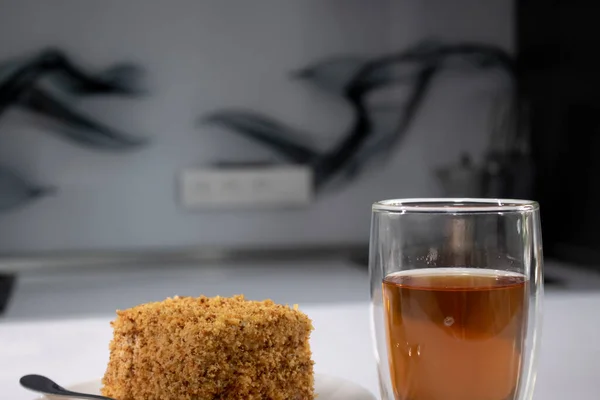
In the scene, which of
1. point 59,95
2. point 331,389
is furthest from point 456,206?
point 59,95

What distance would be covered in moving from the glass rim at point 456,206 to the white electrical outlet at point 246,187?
4.63ft

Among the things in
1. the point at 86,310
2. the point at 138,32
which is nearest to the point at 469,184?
the point at 138,32

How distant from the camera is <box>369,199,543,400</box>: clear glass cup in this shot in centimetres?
64

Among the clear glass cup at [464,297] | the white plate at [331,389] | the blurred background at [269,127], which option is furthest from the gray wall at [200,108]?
the clear glass cup at [464,297]

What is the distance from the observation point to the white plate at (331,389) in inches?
27.2

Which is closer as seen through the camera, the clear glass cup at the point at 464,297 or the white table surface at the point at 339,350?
the clear glass cup at the point at 464,297

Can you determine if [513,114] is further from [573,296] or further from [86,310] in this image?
[86,310]

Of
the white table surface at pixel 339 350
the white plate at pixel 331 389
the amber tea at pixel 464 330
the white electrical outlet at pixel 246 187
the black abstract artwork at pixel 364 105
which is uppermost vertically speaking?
the black abstract artwork at pixel 364 105

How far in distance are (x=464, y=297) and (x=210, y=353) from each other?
0.21 meters

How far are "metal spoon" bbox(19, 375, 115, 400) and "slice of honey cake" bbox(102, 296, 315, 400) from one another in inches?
2.1

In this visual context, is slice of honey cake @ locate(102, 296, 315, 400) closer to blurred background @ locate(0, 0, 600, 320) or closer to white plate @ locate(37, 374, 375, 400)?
white plate @ locate(37, 374, 375, 400)

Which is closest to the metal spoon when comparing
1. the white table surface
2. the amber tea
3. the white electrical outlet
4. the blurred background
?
the white table surface

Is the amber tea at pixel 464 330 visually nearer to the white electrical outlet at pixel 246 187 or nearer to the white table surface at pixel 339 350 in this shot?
the white table surface at pixel 339 350

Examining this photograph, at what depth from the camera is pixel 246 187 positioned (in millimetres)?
2096
